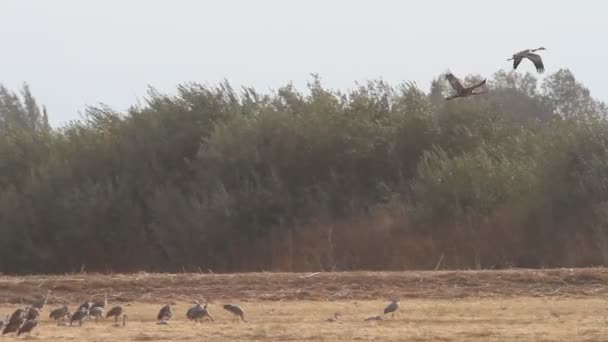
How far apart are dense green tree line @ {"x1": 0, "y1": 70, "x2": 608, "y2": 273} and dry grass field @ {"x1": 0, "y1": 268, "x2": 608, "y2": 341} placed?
6720mm

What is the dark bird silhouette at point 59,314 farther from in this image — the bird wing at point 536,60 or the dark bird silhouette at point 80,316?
the bird wing at point 536,60

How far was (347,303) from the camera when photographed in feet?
82.0

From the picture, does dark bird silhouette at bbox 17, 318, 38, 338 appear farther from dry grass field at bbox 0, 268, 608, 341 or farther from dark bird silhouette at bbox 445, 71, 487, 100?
dark bird silhouette at bbox 445, 71, 487, 100

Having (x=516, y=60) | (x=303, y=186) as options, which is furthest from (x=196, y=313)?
(x=303, y=186)

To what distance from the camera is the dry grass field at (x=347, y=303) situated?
19.9 metres

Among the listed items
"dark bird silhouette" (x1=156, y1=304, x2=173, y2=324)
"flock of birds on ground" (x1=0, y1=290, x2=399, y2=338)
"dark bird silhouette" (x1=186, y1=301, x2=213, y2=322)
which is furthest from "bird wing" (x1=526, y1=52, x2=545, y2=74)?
"dark bird silhouette" (x1=156, y1=304, x2=173, y2=324)

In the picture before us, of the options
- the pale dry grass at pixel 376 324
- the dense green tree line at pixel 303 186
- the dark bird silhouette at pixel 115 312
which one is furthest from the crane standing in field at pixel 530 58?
the dense green tree line at pixel 303 186

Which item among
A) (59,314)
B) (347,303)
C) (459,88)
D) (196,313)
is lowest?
(196,313)

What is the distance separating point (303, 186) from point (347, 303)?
14.9m

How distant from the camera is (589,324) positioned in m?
20.7

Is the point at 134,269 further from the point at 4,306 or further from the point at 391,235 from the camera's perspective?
the point at 4,306

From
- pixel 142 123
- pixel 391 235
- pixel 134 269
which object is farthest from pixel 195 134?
pixel 391 235

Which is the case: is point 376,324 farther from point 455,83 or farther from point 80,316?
point 80,316

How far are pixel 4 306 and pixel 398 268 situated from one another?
438 inches
